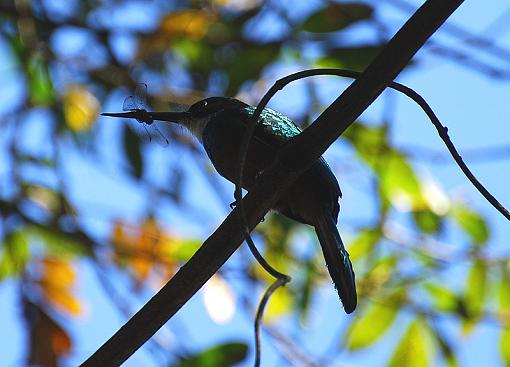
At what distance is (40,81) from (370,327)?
184cm

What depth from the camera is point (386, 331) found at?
3.55 m

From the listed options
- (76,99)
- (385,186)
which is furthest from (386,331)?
(76,99)

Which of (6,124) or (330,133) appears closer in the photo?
(330,133)

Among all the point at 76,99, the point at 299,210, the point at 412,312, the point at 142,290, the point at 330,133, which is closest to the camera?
the point at 330,133

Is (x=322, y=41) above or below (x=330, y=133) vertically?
above

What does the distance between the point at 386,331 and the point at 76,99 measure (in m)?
2.27

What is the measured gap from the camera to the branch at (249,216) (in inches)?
63.4

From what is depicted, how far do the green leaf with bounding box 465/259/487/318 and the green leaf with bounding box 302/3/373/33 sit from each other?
1066 millimetres

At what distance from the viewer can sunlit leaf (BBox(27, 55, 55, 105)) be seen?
404cm

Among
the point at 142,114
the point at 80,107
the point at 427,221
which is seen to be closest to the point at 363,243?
the point at 427,221

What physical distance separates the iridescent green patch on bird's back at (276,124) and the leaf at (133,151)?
152cm

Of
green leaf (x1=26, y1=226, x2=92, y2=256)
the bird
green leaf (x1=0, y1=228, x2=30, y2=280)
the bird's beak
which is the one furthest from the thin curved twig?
green leaf (x1=0, y1=228, x2=30, y2=280)

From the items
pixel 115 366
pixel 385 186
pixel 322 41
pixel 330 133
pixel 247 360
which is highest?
pixel 322 41

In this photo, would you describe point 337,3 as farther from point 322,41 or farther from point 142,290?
point 142,290
